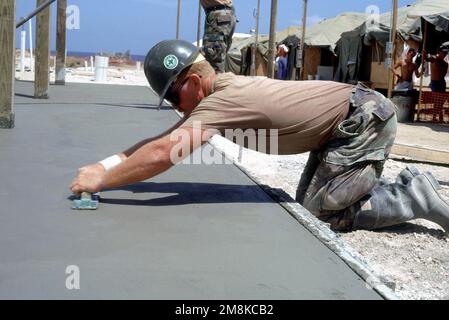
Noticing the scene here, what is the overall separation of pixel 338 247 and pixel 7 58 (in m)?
3.68

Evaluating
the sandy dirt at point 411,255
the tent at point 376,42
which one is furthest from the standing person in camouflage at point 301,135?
the tent at point 376,42

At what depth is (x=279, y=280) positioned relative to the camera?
1.95m

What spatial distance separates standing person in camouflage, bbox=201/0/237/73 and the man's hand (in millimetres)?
4800

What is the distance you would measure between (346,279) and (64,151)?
2.78 meters

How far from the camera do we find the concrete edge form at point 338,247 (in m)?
1.92

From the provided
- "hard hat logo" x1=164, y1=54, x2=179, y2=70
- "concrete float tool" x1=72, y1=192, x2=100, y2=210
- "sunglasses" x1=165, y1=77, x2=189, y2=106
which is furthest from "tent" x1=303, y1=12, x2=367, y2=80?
"concrete float tool" x1=72, y1=192, x2=100, y2=210

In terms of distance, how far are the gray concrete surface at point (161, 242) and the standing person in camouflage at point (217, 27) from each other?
3.77 m

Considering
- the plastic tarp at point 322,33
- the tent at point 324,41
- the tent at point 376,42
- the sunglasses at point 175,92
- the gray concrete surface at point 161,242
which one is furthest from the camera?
the tent at point 324,41

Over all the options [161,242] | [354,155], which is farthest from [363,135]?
[161,242]

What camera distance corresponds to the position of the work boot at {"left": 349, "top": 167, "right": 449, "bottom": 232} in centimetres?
360

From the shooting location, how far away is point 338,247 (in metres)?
2.33

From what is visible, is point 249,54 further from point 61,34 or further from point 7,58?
point 7,58

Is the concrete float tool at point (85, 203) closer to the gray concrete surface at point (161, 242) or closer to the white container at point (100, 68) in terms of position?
the gray concrete surface at point (161, 242)

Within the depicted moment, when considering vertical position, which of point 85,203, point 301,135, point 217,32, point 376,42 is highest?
point 376,42
